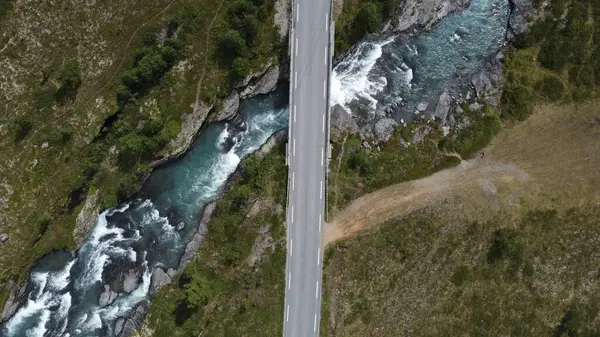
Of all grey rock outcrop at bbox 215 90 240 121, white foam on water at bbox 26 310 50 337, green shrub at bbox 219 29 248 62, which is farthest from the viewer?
white foam on water at bbox 26 310 50 337

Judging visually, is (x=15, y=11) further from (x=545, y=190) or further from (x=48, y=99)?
(x=545, y=190)

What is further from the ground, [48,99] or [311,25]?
[48,99]

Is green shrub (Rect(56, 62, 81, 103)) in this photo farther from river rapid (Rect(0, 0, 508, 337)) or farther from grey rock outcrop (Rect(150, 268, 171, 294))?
grey rock outcrop (Rect(150, 268, 171, 294))

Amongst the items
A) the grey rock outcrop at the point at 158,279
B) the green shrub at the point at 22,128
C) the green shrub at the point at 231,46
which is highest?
the green shrub at the point at 22,128

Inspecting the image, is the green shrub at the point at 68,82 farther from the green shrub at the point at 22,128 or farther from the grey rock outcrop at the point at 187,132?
the grey rock outcrop at the point at 187,132

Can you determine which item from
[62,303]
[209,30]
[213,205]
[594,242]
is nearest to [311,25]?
[209,30]

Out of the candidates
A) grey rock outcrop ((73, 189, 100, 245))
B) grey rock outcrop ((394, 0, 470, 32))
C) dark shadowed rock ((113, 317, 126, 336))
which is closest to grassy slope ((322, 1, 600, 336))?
grey rock outcrop ((394, 0, 470, 32))

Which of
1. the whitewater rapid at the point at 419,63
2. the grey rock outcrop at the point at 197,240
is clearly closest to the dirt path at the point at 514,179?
the whitewater rapid at the point at 419,63
